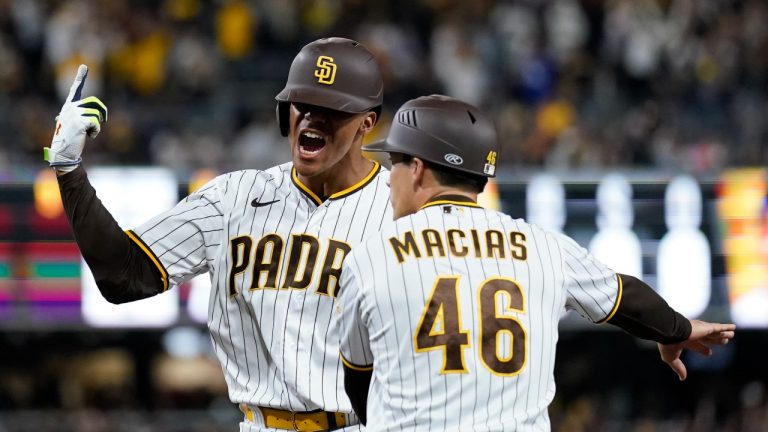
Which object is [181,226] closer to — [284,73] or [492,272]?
[492,272]

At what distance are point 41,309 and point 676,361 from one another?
7.18 m

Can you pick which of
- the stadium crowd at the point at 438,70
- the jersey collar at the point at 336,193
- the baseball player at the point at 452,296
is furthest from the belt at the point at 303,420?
the stadium crowd at the point at 438,70

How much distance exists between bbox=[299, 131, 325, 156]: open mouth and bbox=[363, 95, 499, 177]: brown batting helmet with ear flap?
0.49 m

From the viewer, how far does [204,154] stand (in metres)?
12.6

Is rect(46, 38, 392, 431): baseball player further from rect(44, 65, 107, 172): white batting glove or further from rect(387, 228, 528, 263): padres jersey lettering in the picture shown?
rect(387, 228, 528, 263): padres jersey lettering

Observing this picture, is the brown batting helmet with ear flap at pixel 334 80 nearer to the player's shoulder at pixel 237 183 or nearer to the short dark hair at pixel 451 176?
the player's shoulder at pixel 237 183

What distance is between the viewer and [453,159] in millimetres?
3988

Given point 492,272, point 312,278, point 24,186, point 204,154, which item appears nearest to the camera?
point 492,272

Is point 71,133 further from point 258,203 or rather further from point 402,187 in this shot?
point 402,187

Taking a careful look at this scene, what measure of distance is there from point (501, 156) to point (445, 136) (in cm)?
874

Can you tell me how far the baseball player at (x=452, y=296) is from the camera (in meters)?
3.79

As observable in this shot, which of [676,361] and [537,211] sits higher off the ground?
[537,211]

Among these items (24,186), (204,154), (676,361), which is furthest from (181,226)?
(204,154)

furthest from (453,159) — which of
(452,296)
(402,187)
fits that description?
(452,296)
